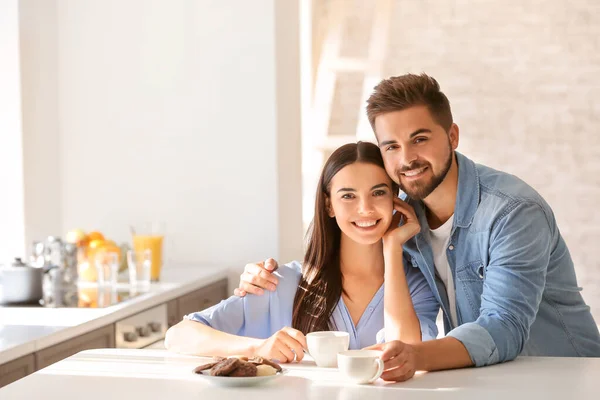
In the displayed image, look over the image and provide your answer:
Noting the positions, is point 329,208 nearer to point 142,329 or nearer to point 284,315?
point 284,315

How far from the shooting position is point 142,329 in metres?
3.16

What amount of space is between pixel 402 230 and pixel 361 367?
0.72 m

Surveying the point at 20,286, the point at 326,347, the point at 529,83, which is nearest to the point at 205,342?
the point at 326,347

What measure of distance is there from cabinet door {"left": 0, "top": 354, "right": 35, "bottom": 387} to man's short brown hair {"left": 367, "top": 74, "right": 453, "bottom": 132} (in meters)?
1.13

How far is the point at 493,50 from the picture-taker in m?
6.16

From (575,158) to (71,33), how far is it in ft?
11.8

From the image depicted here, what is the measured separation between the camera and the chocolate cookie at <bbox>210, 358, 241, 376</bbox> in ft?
5.65

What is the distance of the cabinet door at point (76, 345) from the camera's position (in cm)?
241

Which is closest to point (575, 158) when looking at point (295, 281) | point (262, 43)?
point (262, 43)

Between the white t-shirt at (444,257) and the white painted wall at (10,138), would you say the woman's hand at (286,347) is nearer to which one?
the white t-shirt at (444,257)

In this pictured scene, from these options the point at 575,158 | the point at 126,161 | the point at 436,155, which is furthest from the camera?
the point at 575,158

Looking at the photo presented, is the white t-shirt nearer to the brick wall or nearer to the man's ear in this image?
the man's ear

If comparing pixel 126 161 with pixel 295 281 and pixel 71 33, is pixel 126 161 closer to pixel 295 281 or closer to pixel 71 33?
pixel 71 33

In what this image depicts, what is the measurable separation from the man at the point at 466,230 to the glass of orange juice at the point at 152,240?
4.29 feet
